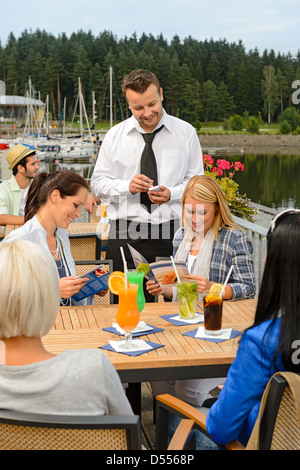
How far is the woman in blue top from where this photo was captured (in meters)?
1.34

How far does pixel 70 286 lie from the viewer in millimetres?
2260

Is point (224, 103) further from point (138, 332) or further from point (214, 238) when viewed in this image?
point (138, 332)

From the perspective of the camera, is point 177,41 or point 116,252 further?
point 177,41

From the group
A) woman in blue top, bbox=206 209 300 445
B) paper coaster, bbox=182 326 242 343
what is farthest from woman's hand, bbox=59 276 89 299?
woman in blue top, bbox=206 209 300 445

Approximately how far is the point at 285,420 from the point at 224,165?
15.5 feet

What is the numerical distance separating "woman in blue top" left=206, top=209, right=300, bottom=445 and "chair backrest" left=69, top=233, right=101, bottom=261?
2583mm

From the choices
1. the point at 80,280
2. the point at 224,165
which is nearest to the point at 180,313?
the point at 80,280

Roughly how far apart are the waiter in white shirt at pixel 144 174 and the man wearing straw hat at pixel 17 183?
1.56m

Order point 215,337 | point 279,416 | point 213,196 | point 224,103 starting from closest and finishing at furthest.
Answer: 1. point 279,416
2. point 215,337
3. point 213,196
4. point 224,103

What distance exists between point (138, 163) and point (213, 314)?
4.62ft

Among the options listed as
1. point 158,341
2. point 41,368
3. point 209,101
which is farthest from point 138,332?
point 209,101

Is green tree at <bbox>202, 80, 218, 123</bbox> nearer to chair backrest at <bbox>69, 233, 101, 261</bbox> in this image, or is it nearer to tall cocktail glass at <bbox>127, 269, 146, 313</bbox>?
chair backrest at <bbox>69, 233, 101, 261</bbox>
